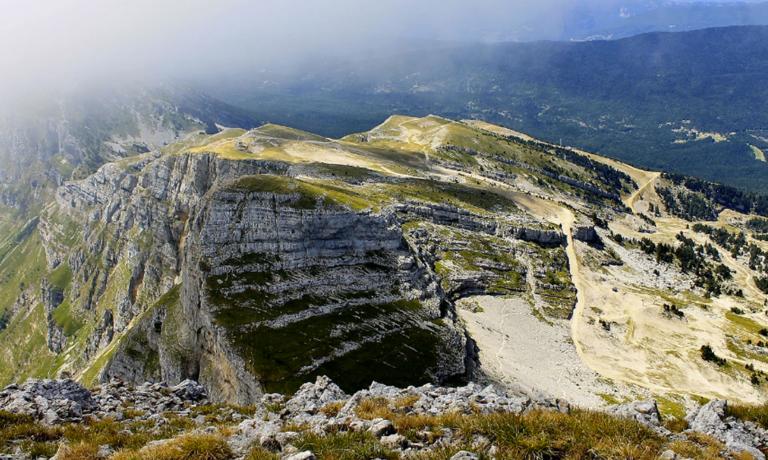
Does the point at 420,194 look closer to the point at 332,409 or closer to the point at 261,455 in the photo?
the point at 332,409

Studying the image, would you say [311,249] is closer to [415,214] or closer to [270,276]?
[270,276]

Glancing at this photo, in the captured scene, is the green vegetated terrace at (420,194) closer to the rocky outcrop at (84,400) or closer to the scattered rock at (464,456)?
the rocky outcrop at (84,400)

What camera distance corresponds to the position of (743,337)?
371ft

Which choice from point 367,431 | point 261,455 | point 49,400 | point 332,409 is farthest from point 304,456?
point 49,400

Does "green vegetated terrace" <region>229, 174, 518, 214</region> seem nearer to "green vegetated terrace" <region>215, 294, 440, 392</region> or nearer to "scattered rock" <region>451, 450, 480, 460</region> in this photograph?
"green vegetated terrace" <region>215, 294, 440, 392</region>

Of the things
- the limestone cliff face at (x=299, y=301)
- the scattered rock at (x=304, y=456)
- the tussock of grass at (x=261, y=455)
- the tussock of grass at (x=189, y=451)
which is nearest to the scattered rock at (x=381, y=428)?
the scattered rock at (x=304, y=456)

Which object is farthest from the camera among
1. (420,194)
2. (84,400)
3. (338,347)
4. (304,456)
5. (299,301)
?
(420,194)

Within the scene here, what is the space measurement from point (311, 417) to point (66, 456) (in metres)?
11.2

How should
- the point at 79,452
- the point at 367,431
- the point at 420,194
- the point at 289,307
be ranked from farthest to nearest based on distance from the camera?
the point at 420,194, the point at 289,307, the point at 367,431, the point at 79,452

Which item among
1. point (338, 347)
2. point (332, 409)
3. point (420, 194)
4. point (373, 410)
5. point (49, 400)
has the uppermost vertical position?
point (373, 410)

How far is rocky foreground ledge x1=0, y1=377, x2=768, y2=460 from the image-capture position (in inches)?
668

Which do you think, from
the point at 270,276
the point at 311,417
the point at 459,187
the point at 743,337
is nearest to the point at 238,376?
the point at 270,276

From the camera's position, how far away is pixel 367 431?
19422mm

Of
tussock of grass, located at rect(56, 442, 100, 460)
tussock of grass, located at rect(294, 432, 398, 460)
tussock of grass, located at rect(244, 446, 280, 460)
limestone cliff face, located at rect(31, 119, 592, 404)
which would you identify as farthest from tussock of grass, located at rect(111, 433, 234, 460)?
limestone cliff face, located at rect(31, 119, 592, 404)
